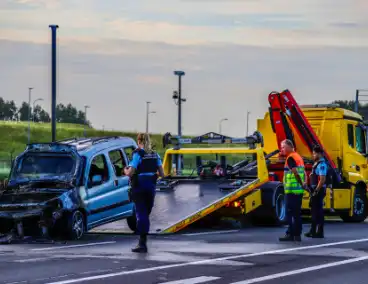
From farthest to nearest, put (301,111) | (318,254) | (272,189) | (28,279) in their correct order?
(301,111) < (272,189) < (318,254) < (28,279)

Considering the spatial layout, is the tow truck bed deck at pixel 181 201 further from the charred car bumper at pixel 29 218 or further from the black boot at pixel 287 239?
the black boot at pixel 287 239

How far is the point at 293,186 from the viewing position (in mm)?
17656

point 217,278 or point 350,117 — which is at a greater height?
point 350,117

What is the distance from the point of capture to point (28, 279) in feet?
37.8

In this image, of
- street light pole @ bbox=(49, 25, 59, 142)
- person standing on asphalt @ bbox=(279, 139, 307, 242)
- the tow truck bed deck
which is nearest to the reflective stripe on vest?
person standing on asphalt @ bbox=(279, 139, 307, 242)

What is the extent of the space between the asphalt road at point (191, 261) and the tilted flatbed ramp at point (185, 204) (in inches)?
82.9

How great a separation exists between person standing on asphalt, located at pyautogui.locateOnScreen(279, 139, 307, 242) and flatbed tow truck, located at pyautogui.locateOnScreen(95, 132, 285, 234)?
Result: 3343mm

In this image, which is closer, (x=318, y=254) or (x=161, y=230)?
(x=318, y=254)

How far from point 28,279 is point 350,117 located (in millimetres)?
17784

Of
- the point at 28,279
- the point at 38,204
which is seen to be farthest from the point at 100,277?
the point at 38,204

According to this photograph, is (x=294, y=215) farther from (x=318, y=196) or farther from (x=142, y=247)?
(x=142, y=247)

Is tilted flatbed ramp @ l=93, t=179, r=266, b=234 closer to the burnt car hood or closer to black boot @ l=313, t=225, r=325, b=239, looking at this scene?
the burnt car hood

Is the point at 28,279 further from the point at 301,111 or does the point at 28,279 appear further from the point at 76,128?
the point at 76,128

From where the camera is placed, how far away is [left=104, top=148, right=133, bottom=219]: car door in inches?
792
